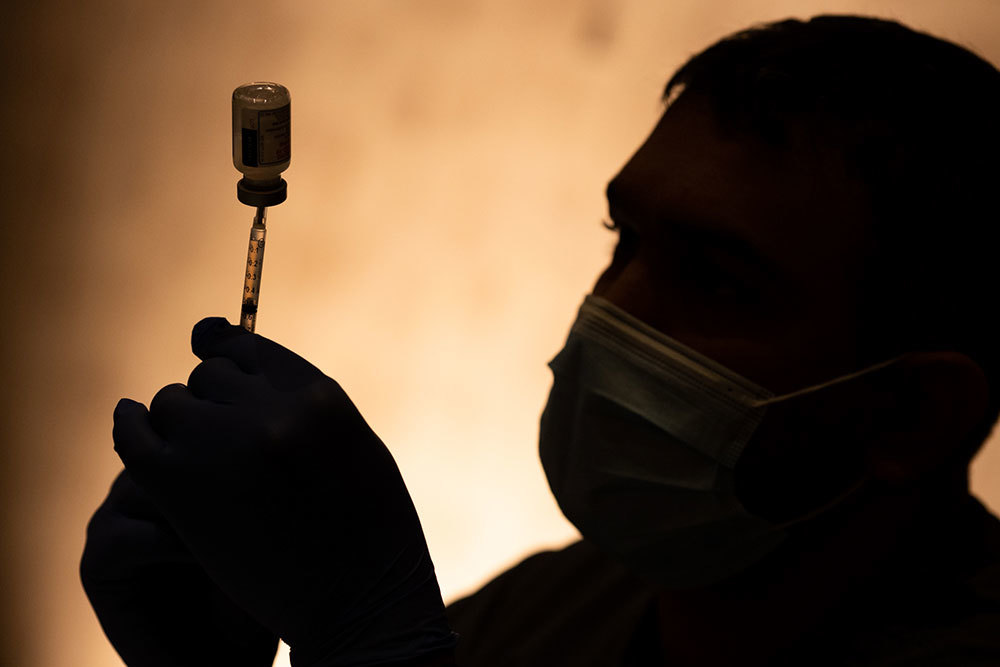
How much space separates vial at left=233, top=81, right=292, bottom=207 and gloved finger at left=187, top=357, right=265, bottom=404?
0.52 feet

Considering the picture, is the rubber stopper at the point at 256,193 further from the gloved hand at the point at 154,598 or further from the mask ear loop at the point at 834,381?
the mask ear loop at the point at 834,381

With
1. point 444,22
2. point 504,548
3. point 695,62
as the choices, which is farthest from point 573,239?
point 695,62

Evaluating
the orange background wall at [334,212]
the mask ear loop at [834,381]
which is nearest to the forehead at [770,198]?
the mask ear loop at [834,381]

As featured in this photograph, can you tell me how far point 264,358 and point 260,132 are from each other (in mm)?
214

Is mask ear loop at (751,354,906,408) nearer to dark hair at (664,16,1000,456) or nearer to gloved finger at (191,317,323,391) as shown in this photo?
dark hair at (664,16,1000,456)

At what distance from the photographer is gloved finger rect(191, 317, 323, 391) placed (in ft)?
3.02

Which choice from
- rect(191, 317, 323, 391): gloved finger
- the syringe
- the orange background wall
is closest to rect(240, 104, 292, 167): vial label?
the syringe

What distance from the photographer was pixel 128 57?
5.97 feet

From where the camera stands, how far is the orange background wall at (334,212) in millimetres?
1849

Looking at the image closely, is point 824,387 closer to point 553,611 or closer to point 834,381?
point 834,381

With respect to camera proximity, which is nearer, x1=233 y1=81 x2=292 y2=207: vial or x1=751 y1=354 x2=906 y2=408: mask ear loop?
x1=233 y1=81 x2=292 y2=207: vial

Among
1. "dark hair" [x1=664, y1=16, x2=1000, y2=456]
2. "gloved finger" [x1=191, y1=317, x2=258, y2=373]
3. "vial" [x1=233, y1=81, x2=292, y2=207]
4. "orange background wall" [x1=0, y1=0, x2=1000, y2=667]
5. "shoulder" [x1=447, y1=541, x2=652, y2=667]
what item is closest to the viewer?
"vial" [x1=233, y1=81, x2=292, y2=207]

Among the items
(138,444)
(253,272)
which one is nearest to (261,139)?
(253,272)

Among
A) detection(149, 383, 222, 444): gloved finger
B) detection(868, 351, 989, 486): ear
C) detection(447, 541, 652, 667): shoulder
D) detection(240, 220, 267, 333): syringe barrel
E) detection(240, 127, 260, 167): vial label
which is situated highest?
detection(240, 127, 260, 167): vial label
